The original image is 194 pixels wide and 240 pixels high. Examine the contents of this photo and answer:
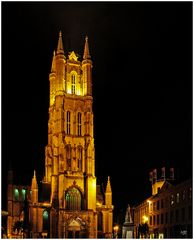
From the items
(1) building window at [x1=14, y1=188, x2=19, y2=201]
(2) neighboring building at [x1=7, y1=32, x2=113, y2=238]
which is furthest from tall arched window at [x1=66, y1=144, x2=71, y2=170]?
(1) building window at [x1=14, y1=188, x2=19, y2=201]

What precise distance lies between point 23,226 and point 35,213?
3.52m

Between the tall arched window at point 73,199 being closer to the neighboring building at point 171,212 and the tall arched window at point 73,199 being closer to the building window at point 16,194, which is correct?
the neighboring building at point 171,212

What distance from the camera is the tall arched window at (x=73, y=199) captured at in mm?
90000

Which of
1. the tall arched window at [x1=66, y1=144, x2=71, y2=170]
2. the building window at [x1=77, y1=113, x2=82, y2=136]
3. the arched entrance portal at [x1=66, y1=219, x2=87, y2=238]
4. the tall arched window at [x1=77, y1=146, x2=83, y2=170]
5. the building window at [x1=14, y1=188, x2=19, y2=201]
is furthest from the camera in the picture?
the building window at [x1=14, y1=188, x2=19, y2=201]

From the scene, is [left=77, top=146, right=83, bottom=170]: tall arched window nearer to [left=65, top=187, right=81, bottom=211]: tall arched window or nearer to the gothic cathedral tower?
the gothic cathedral tower

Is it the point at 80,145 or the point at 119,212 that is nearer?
the point at 80,145

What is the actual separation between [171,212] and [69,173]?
25.6 meters

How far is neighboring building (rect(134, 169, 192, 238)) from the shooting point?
64.4 m

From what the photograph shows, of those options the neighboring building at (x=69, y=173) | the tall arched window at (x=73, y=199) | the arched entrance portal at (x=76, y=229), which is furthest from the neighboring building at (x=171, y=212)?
the tall arched window at (x=73, y=199)

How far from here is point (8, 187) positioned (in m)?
111

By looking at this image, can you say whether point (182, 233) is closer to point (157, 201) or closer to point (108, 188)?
point (157, 201)

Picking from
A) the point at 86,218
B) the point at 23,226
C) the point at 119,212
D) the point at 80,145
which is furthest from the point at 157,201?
the point at 119,212

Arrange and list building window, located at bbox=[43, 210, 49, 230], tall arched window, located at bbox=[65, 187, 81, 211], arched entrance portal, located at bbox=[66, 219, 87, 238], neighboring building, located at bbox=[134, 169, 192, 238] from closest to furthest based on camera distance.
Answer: neighboring building, located at bbox=[134, 169, 192, 238] < arched entrance portal, located at bbox=[66, 219, 87, 238] < building window, located at bbox=[43, 210, 49, 230] < tall arched window, located at bbox=[65, 187, 81, 211]

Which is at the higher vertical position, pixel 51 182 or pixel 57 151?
pixel 57 151
